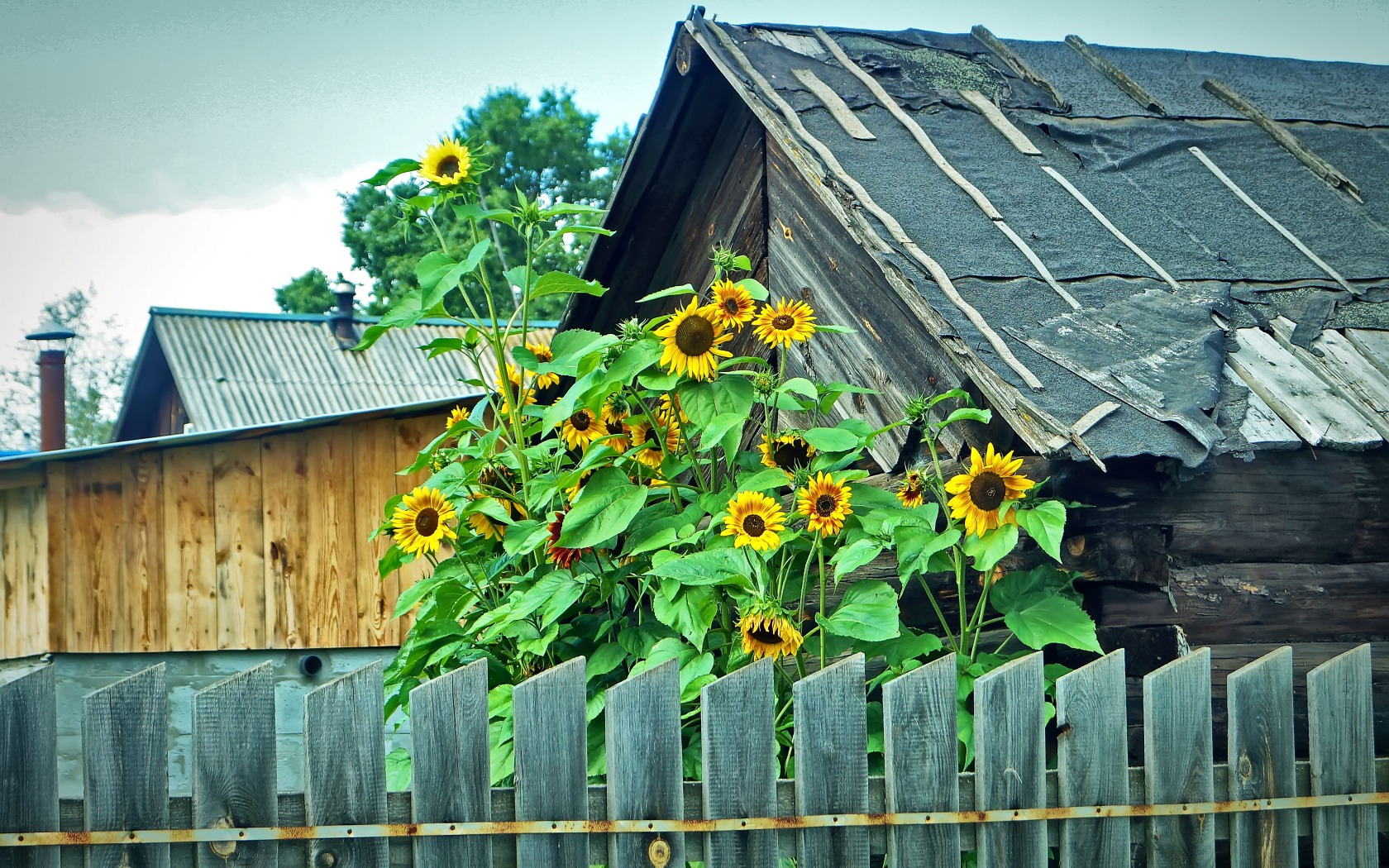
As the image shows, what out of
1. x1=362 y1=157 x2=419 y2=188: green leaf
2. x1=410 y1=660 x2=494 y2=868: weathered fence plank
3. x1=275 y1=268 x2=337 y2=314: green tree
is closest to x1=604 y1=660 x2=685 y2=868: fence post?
x1=410 y1=660 x2=494 y2=868: weathered fence plank

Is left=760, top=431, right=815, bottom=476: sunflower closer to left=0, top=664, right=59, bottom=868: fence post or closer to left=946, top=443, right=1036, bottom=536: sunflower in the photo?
left=946, top=443, right=1036, bottom=536: sunflower

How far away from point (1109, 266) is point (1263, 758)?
1.92m

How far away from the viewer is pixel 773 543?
3141 mm

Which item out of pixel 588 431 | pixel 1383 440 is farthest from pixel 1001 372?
pixel 588 431

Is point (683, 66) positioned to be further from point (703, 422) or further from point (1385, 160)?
point (1385, 160)

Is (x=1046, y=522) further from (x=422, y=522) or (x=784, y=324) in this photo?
(x=422, y=522)

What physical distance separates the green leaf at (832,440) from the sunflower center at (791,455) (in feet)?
0.34

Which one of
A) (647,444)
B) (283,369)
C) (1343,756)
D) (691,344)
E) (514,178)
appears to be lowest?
(1343,756)

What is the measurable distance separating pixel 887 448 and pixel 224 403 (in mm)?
16921

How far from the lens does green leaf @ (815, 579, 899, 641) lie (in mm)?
3057

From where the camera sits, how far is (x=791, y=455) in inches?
139

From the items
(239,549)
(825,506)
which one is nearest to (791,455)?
(825,506)

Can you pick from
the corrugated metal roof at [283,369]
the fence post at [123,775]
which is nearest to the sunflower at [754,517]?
the fence post at [123,775]

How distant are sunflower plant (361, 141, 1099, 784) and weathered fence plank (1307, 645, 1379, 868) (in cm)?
54
